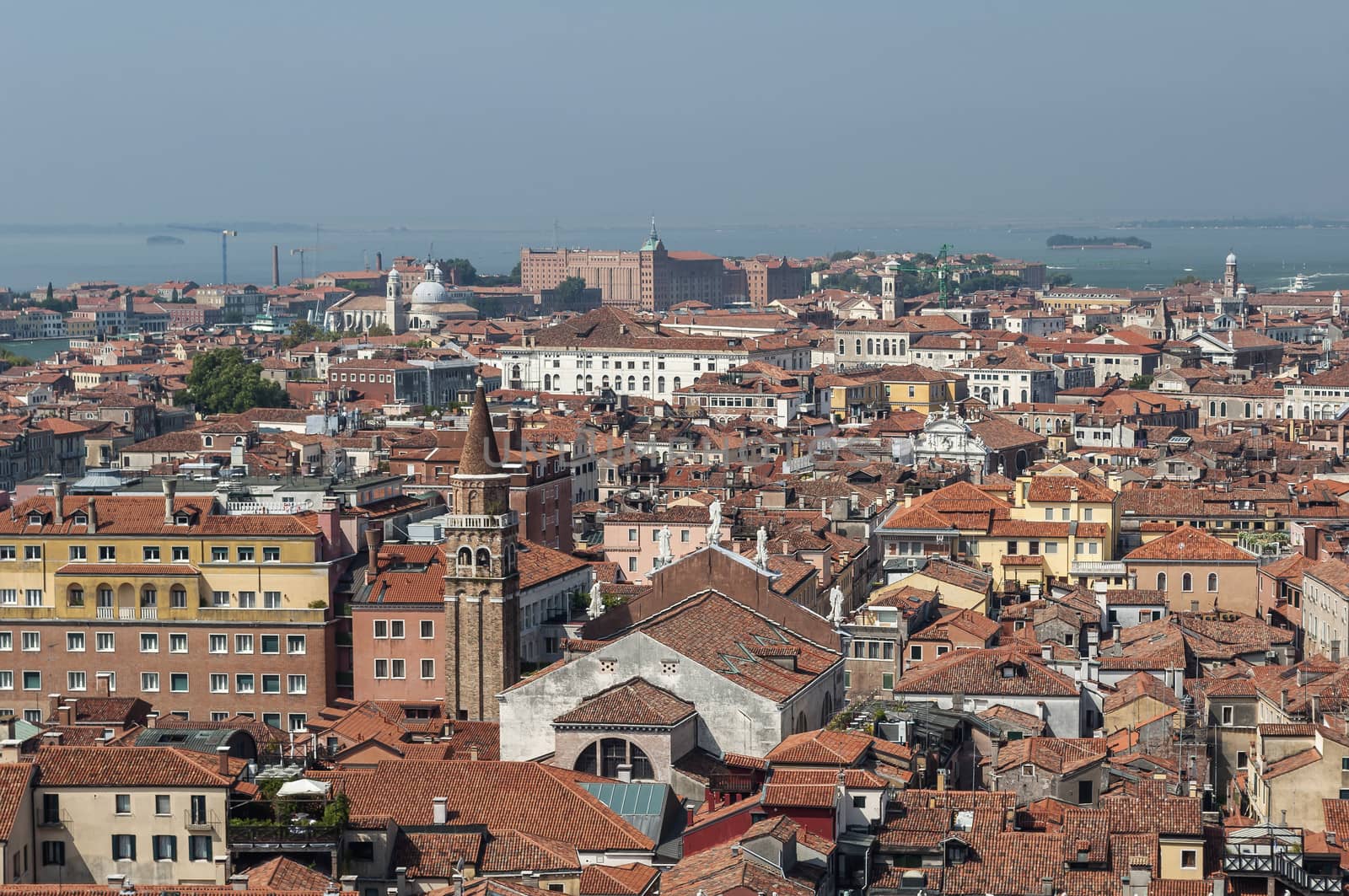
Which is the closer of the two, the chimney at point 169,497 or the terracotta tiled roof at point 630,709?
the terracotta tiled roof at point 630,709

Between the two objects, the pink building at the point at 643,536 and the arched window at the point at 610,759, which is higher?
the arched window at the point at 610,759

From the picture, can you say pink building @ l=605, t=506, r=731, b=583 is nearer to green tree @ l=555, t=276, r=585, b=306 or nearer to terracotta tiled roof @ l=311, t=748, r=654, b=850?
terracotta tiled roof @ l=311, t=748, r=654, b=850

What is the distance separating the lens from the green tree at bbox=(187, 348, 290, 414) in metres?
86.8

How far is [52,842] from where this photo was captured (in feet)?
67.5

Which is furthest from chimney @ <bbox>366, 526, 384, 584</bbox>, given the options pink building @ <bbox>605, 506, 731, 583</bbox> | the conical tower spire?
pink building @ <bbox>605, 506, 731, 583</bbox>

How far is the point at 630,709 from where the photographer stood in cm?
2469

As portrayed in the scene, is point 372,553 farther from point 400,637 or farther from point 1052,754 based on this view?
point 1052,754

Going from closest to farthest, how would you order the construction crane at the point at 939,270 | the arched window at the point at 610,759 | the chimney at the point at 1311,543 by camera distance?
the arched window at the point at 610,759
the chimney at the point at 1311,543
the construction crane at the point at 939,270

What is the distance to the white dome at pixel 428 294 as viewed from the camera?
501 feet

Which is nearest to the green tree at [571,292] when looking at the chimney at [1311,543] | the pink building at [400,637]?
the chimney at [1311,543]

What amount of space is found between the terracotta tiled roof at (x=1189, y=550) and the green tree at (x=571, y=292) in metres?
141

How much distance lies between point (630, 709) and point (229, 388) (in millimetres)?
64976

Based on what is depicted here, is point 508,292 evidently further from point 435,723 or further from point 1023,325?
point 435,723

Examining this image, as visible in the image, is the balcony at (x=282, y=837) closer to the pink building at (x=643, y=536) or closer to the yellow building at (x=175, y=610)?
the yellow building at (x=175, y=610)
